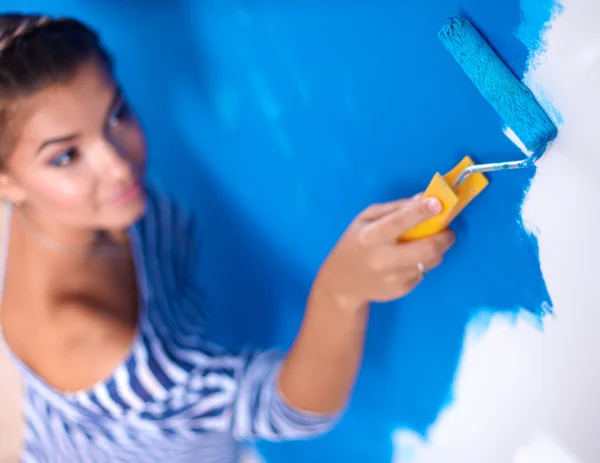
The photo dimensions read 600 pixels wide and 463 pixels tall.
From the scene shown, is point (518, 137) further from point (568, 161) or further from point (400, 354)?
point (400, 354)

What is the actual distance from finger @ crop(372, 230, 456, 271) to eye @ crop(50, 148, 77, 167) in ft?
1.09

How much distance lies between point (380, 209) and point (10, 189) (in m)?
0.41

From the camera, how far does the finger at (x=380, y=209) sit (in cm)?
52

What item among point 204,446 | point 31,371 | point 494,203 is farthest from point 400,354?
point 31,371

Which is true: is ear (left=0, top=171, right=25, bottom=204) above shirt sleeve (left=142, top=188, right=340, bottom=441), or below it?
above

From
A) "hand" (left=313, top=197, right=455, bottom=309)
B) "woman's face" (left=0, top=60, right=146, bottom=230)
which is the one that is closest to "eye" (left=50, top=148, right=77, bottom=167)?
"woman's face" (left=0, top=60, right=146, bottom=230)

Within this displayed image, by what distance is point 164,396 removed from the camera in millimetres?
660

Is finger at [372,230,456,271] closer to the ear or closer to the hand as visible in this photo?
the hand

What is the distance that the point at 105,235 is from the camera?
0.78 meters

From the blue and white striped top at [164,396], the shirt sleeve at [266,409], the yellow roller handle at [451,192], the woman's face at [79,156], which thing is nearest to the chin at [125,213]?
the woman's face at [79,156]

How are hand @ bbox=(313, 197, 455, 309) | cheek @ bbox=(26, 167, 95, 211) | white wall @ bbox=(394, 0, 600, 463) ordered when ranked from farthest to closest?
cheek @ bbox=(26, 167, 95, 211)
hand @ bbox=(313, 197, 455, 309)
white wall @ bbox=(394, 0, 600, 463)

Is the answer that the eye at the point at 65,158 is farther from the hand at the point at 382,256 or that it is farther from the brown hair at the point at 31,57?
the hand at the point at 382,256

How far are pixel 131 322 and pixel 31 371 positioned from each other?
0.45ft

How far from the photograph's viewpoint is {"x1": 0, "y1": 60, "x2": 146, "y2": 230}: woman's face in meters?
0.57
